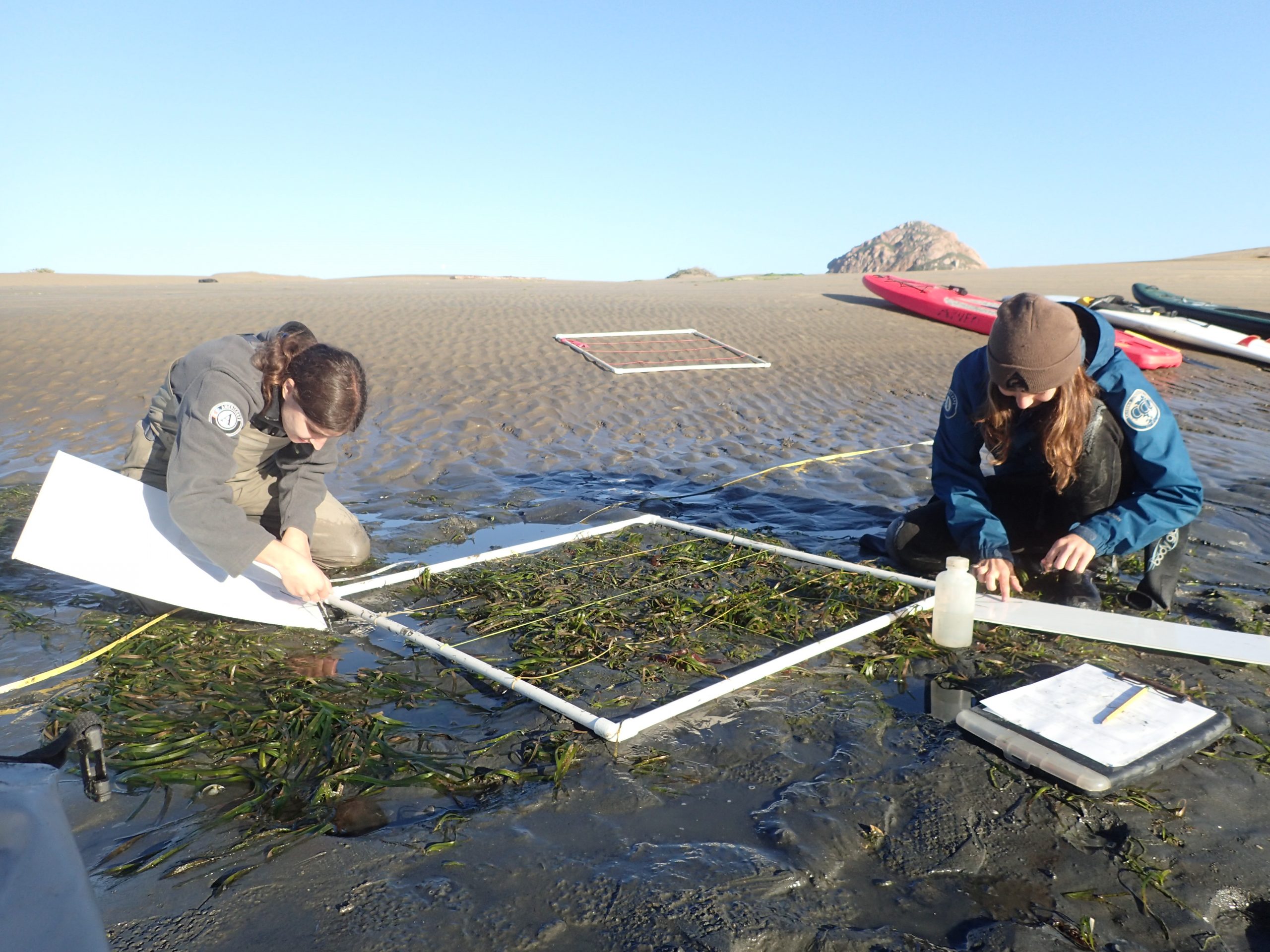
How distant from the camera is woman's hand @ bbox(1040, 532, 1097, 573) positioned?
3861 mm

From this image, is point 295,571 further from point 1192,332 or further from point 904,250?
point 904,250

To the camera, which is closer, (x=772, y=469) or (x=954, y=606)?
(x=954, y=606)

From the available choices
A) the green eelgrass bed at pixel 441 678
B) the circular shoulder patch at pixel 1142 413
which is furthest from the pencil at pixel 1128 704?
the circular shoulder patch at pixel 1142 413

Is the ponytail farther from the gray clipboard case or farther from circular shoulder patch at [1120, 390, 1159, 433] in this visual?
circular shoulder patch at [1120, 390, 1159, 433]

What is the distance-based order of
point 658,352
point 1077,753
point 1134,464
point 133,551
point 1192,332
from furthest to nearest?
point 1192,332
point 658,352
point 1134,464
point 133,551
point 1077,753

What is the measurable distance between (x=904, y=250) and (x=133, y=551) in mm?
96219

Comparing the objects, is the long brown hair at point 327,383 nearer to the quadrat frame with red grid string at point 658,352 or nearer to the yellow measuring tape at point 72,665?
the yellow measuring tape at point 72,665

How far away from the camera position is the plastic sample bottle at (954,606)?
3.71 meters

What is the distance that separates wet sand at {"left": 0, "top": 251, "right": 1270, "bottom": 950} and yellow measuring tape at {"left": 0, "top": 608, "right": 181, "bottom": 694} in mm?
191

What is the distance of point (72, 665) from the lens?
11.9 ft

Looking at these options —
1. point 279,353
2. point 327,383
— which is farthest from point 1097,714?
point 279,353

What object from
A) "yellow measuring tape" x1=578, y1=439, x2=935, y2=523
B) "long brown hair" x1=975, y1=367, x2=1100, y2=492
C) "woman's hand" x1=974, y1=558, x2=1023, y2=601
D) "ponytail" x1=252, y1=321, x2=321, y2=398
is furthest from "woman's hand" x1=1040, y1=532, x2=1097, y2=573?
"ponytail" x1=252, y1=321, x2=321, y2=398

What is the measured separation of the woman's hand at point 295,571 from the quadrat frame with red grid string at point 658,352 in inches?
273

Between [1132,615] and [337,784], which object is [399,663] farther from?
[1132,615]
